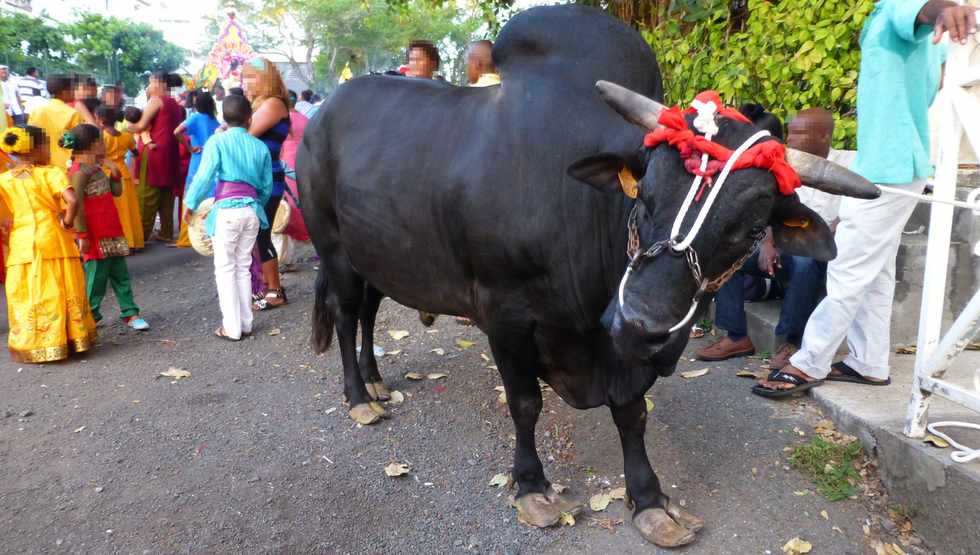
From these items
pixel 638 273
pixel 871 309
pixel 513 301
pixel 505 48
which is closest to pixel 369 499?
pixel 513 301

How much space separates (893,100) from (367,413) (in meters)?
3.01

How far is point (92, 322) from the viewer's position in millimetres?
5031

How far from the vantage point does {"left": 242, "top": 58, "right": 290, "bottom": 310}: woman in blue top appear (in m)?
5.50

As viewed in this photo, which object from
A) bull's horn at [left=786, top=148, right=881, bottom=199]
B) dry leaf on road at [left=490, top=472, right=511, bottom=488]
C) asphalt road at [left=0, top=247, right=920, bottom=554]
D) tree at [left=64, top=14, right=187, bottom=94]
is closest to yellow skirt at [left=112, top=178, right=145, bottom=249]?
asphalt road at [left=0, top=247, right=920, bottom=554]

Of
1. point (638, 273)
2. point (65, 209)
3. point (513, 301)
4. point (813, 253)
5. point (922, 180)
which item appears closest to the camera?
point (638, 273)

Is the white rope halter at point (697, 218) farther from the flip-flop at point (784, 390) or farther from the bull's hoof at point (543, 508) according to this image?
the flip-flop at point (784, 390)

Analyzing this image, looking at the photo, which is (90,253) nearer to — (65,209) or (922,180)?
(65,209)

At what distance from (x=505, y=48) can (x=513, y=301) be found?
3.62 feet

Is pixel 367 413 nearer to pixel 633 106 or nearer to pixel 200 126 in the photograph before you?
pixel 633 106

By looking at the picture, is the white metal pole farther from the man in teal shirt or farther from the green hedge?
the green hedge

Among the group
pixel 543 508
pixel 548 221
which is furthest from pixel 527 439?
pixel 548 221

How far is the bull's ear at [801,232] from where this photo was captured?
6.86 feet

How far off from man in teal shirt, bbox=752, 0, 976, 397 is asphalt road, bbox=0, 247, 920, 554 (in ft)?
1.68

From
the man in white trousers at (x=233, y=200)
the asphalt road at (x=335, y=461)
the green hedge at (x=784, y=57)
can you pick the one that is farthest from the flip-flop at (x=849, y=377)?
the man in white trousers at (x=233, y=200)
